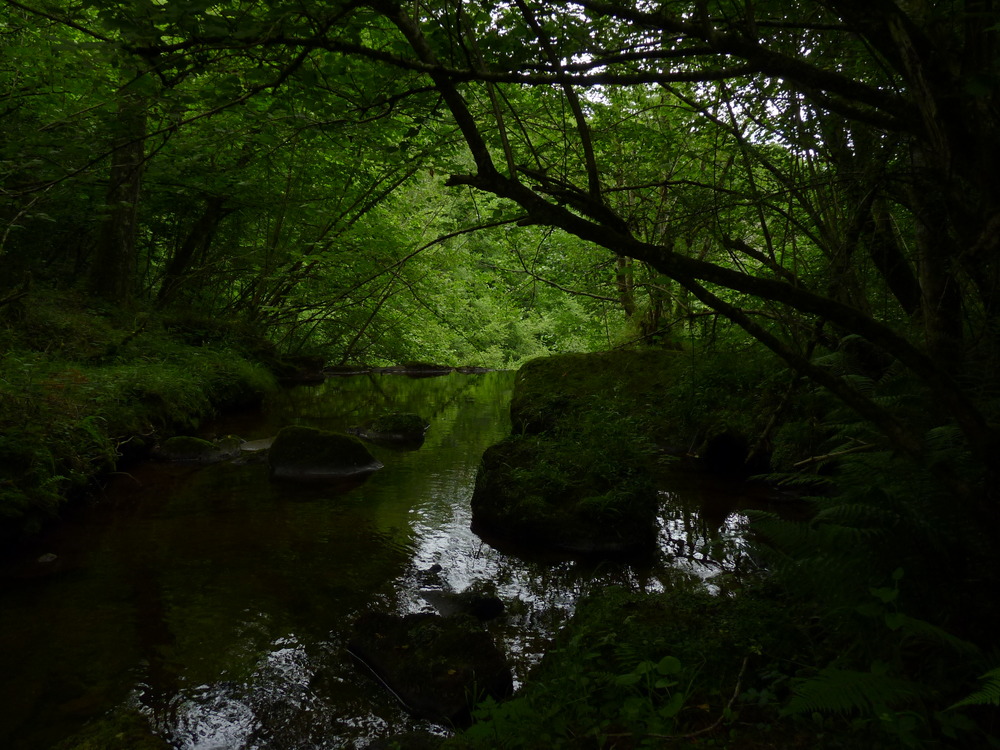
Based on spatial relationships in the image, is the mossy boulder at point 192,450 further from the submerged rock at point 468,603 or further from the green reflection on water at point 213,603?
the submerged rock at point 468,603

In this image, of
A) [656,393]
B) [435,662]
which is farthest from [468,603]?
[656,393]

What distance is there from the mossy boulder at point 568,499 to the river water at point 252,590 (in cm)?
26

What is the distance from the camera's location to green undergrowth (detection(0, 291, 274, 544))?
538cm

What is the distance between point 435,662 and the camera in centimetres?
354

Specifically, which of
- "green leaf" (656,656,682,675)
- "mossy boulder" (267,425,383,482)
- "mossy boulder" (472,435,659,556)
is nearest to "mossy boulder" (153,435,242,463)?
"mossy boulder" (267,425,383,482)

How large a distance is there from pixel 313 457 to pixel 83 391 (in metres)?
2.89

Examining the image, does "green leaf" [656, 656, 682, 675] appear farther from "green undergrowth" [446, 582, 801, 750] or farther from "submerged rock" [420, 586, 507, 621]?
"submerged rock" [420, 586, 507, 621]

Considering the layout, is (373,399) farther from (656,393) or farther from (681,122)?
(681,122)

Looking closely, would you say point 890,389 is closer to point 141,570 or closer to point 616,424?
point 616,424

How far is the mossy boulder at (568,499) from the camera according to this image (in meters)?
5.71

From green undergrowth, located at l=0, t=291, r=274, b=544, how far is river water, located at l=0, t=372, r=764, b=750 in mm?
491

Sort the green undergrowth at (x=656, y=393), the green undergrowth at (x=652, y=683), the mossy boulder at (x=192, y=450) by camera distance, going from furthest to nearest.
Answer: the mossy boulder at (x=192, y=450) → the green undergrowth at (x=656, y=393) → the green undergrowth at (x=652, y=683)

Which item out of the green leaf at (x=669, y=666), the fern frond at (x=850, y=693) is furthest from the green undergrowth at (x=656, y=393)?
the fern frond at (x=850, y=693)

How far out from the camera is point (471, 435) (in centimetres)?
1130
